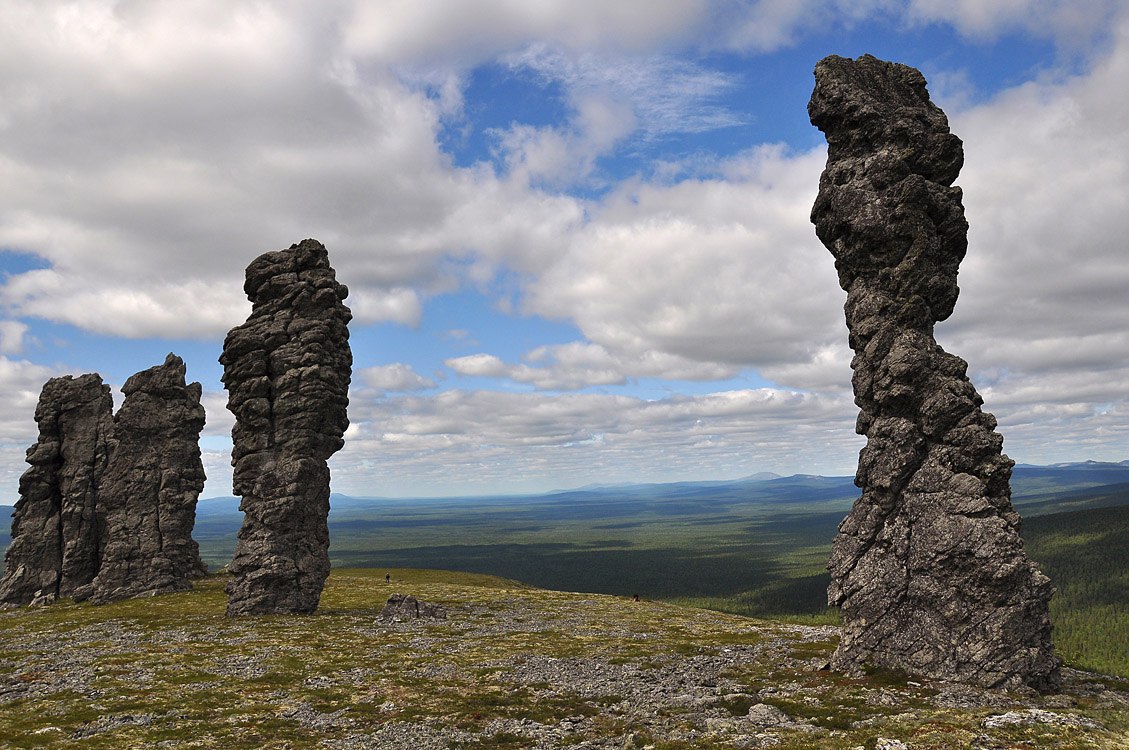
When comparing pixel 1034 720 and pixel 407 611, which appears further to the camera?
pixel 407 611

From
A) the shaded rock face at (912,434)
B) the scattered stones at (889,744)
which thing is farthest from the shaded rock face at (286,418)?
the scattered stones at (889,744)

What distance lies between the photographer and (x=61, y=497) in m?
99.0

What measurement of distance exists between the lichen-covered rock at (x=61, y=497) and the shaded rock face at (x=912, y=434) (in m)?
103

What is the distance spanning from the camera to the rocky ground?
33.2 meters

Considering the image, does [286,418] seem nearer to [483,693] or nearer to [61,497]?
[483,693]

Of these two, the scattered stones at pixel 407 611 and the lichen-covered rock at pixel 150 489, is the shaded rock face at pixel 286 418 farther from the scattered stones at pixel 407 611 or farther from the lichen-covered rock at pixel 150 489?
the lichen-covered rock at pixel 150 489

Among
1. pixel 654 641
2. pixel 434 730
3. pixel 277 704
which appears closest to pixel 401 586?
pixel 654 641

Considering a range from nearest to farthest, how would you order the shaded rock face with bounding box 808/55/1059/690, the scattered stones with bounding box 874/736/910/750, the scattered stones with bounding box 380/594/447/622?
1. the scattered stones with bounding box 874/736/910/750
2. the shaded rock face with bounding box 808/55/1059/690
3. the scattered stones with bounding box 380/594/447/622

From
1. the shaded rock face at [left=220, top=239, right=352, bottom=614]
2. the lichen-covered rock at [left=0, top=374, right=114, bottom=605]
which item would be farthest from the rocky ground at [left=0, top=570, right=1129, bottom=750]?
the lichen-covered rock at [left=0, top=374, right=114, bottom=605]

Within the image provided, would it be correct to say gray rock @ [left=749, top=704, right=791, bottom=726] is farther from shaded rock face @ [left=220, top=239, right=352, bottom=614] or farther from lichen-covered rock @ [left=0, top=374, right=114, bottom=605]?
lichen-covered rock @ [left=0, top=374, right=114, bottom=605]

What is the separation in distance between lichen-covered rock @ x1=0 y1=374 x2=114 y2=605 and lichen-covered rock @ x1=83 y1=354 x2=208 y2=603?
13.2ft

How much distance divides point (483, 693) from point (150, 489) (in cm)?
7720

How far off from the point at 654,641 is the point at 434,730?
31.8 meters

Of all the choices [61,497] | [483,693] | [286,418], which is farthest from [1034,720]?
[61,497]
